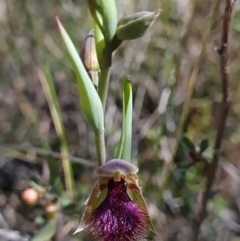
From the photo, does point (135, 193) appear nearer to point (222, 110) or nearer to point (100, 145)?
point (100, 145)

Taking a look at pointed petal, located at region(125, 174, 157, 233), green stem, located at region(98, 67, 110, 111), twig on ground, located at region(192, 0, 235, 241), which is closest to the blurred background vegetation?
twig on ground, located at region(192, 0, 235, 241)

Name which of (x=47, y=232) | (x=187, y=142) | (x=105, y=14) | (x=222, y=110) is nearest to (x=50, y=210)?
(x=47, y=232)

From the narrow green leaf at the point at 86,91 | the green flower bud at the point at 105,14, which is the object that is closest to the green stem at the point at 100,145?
the narrow green leaf at the point at 86,91

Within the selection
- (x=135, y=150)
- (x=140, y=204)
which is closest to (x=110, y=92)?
(x=135, y=150)

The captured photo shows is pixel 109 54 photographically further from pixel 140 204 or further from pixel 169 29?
pixel 169 29

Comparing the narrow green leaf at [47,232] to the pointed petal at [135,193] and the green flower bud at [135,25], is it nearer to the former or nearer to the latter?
the pointed petal at [135,193]

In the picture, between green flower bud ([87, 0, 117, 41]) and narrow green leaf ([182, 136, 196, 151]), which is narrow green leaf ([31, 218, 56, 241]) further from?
green flower bud ([87, 0, 117, 41])

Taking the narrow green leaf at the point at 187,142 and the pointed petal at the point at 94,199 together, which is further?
the narrow green leaf at the point at 187,142

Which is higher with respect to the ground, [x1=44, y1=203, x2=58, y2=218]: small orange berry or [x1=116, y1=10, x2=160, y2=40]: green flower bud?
[x1=116, y1=10, x2=160, y2=40]: green flower bud
